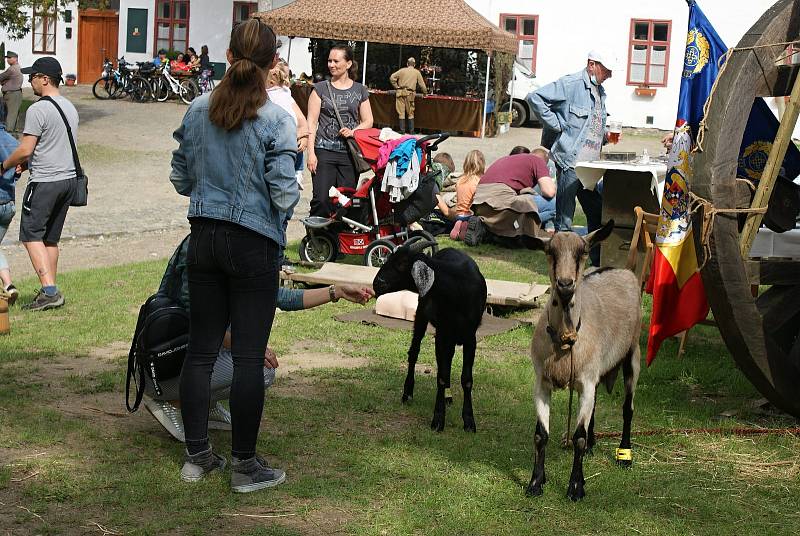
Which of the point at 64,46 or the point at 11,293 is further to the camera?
the point at 64,46

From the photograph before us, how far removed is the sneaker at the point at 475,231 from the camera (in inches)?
496

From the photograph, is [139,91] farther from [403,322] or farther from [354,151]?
[403,322]

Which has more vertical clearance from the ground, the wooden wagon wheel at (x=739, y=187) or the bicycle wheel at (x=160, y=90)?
the bicycle wheel at (x=160, y=90)

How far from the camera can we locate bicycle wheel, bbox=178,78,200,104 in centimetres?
3281

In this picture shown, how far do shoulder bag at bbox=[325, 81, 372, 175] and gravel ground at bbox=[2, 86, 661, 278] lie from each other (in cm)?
244

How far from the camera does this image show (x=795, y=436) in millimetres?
6176

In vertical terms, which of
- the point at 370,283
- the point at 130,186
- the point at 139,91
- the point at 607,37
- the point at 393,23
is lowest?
the point at 370,283

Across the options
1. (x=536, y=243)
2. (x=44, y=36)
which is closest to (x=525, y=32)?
(x=44, y=36)

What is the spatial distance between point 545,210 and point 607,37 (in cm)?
2009

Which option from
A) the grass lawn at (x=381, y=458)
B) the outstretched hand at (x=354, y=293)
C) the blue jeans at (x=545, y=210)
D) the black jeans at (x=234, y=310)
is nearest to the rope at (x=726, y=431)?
the grass lawn at (x=381, y=458)

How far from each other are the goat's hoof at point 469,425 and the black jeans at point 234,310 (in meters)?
1.59

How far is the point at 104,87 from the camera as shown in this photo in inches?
1320

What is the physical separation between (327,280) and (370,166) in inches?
62.3

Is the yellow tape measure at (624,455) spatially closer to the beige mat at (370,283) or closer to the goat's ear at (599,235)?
the goat's ear at (599,235)
